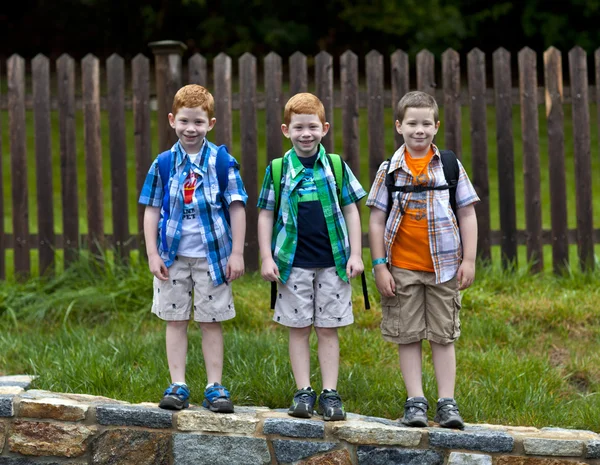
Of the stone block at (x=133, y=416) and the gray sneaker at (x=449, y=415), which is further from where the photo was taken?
the stone block at (x=133, y=416)

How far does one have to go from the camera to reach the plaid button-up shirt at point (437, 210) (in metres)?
3.74

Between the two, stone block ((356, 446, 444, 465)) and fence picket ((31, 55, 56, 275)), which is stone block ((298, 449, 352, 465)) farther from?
fence picket ((31, 55, 56, 275))

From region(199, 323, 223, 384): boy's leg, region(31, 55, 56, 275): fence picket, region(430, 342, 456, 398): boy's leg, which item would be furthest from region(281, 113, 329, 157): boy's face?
region(31, 55, 56, 275): fence picket

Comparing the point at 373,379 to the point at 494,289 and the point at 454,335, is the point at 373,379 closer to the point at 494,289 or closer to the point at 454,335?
the point at 454,335

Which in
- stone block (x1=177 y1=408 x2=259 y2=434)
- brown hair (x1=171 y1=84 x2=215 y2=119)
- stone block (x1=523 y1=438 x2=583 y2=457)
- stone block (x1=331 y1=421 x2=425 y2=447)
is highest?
brown hair (x1=171 y1=84 x2=215 y2=119)

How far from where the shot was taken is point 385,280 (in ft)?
12.3

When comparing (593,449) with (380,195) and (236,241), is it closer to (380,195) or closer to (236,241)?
(380,195)

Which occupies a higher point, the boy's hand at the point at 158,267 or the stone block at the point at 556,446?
the boy's hand at the point at 158,267

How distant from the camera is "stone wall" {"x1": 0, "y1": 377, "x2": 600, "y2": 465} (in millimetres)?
3779

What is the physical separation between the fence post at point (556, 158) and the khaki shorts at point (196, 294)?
3.36m

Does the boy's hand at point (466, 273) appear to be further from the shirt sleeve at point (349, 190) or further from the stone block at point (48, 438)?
the stone block at point (48, 438)

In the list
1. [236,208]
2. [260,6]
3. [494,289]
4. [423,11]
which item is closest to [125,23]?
[260,6]

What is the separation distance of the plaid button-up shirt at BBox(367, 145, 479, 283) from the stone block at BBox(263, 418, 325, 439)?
2.60 feet

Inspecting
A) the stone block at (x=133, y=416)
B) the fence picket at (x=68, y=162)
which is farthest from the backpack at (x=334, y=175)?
the fence picket at (x=68, y=162)
